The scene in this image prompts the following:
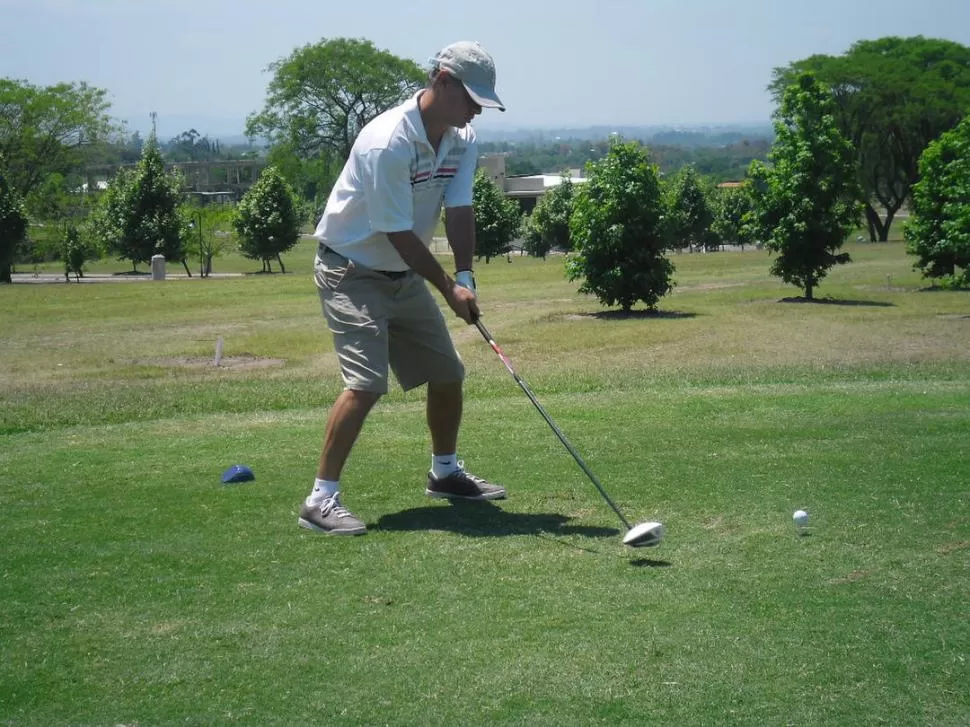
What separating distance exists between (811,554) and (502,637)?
5.32 ft

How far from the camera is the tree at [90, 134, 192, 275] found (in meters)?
61.0

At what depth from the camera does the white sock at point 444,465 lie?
6.82 meters

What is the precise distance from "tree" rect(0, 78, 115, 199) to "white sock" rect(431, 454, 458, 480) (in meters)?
76.9

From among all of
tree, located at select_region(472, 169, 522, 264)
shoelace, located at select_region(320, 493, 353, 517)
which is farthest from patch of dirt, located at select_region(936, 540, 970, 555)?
tree, located at select_region(472, 169, 522, 264)

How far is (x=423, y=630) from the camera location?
447cm

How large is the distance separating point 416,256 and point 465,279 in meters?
0.60

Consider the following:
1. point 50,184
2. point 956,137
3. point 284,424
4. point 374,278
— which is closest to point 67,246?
point 50,184

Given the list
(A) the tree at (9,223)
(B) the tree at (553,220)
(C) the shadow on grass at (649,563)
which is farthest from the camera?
(B) the tree at (553,220)

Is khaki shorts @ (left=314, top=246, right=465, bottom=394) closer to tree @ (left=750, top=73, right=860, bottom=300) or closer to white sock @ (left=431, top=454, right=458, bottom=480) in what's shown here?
white sock @ (left=431, top=454, right=458, bottom=480)

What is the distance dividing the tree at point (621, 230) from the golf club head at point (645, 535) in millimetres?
20707

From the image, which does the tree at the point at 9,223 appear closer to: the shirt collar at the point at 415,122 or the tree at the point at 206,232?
the tree at the point at 206,232

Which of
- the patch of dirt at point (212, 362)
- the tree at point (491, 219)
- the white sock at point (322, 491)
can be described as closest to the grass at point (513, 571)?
the white sock at point (322, 491)

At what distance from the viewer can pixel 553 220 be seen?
233 ft

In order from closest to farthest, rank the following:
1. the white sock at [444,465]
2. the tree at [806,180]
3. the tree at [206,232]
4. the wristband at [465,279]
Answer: the wristband at [465,279]
the white sock at [444,465]
the tree at [806,180]
the tree at [206,232]
